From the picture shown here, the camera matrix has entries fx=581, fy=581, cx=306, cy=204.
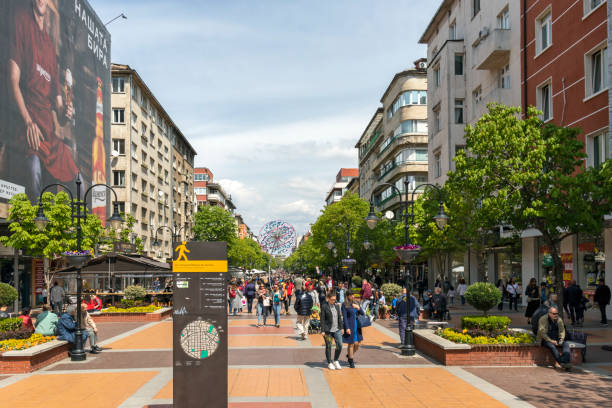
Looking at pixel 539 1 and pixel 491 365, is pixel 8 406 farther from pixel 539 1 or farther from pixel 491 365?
pixel 539 1

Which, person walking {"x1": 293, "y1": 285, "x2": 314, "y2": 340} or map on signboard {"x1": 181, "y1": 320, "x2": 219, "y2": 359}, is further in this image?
person walking {"x1": 293, "y1": 285, "x2": 314, "y2": 340}

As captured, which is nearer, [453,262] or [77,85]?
[77,85]

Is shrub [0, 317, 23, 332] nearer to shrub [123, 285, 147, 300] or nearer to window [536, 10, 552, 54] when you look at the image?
shrub [123, 285, 147, 300]

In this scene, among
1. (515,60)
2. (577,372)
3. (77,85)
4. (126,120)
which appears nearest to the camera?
(577,372)

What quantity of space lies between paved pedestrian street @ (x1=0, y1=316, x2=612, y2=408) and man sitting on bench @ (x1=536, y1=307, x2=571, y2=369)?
1.77 ft

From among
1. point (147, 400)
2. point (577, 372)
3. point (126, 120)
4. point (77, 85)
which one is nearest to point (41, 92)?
point (77, 85)

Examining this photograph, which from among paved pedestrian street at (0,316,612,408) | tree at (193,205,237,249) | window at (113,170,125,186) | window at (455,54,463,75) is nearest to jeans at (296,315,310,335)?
paved pedestrian street at (0,316,612,408)

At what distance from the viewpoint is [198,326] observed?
8.71 m

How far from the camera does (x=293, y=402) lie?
1016cm

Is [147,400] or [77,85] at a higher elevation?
[77,85]

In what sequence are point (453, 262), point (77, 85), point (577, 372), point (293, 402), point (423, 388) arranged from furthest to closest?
point (453, 262), point (77, 85), point (577, 372), point (423, 388), point (293, 402)

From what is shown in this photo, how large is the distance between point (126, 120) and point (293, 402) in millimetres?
51118

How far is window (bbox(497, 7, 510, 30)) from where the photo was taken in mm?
33562

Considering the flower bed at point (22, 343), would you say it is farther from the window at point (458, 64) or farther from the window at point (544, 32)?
the window at point (458, 64)
